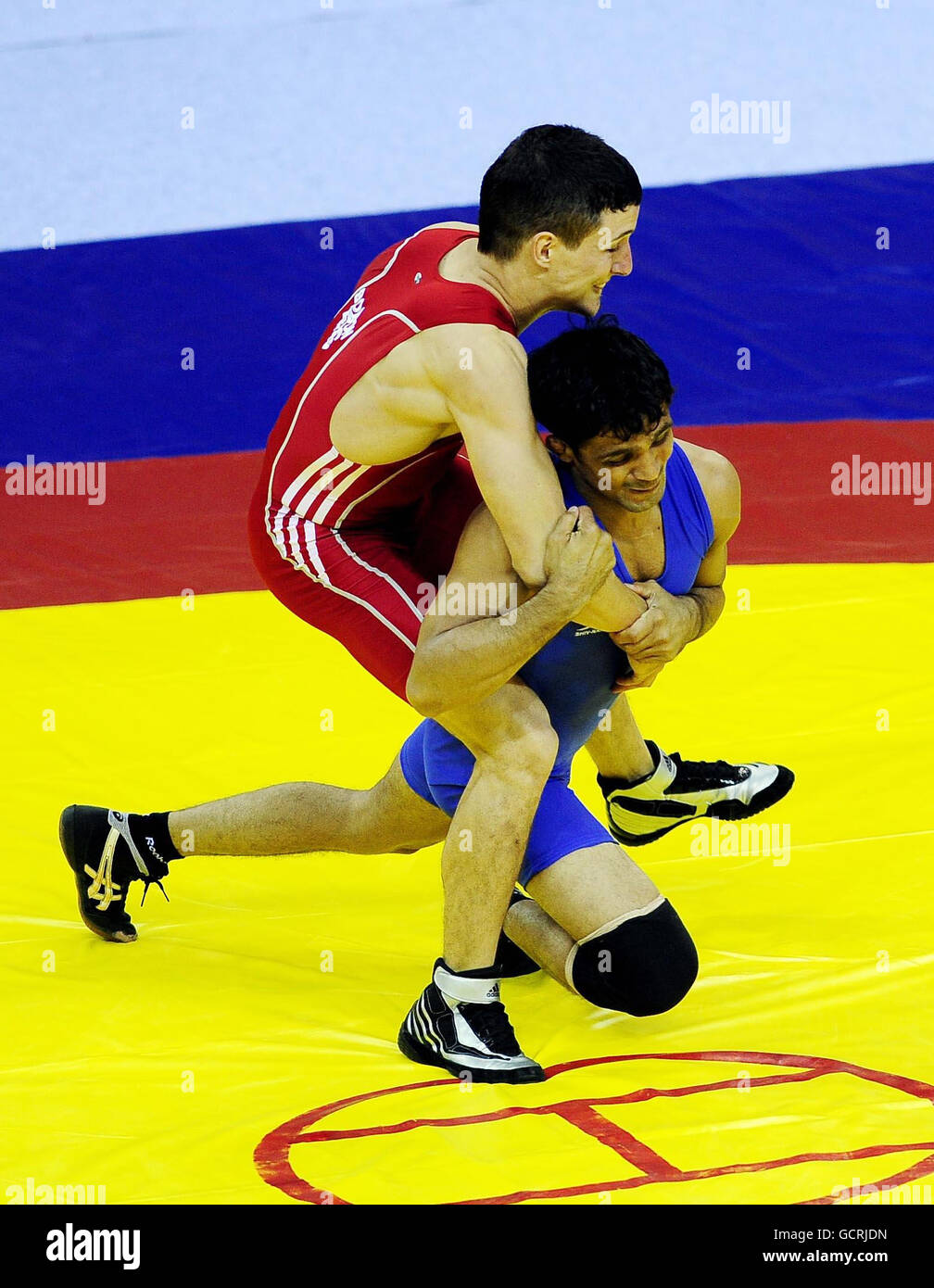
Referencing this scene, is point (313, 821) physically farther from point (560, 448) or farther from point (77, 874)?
point (560, 448)

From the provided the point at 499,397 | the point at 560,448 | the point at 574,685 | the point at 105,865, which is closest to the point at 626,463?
the point at 560,448

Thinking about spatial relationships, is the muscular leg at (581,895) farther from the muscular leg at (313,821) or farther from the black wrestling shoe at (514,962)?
the muscular leg at (313,821)

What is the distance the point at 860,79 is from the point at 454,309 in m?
5.07

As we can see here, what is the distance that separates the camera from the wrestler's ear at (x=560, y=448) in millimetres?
2784

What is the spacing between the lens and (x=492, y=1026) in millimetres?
2598

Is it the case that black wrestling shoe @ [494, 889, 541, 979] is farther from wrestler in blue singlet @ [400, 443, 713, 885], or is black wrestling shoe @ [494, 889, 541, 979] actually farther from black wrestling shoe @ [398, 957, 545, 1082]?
black wrestling shoe @ [398, 957, 545, 1082]

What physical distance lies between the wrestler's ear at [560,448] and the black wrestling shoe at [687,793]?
755 millimetres

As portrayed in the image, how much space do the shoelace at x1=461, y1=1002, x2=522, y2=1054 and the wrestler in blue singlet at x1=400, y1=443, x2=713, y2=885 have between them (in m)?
0.26

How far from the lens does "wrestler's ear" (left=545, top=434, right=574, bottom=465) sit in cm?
278

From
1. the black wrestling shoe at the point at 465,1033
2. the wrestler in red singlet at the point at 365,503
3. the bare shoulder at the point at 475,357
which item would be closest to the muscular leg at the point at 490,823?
the black wrestling shoe at the point at 465,1033

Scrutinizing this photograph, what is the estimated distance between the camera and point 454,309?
2734 mm

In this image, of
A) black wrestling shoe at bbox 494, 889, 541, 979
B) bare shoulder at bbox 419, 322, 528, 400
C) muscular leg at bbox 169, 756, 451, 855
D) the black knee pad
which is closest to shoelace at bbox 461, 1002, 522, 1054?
the black knee pad

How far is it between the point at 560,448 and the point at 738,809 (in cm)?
92
